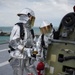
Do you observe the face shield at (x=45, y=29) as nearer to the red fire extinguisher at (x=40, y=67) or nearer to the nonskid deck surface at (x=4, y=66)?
the red fire extinguisher at (x=40, y=67)

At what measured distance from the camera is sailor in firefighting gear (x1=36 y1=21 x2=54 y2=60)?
517 centimetres

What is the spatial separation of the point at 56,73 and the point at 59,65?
16 centimetres

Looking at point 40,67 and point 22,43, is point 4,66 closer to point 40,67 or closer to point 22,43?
point 40,67

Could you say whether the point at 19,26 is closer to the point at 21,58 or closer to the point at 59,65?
the point at 21,58

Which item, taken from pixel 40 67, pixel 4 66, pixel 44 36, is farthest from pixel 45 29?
pixel 4 66

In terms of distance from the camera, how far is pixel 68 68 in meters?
4.17

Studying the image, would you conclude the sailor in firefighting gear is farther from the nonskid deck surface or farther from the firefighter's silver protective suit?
the nonskid deck surface

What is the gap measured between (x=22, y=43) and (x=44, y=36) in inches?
35.7

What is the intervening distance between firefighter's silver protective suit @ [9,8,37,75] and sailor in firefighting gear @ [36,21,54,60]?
440 mm

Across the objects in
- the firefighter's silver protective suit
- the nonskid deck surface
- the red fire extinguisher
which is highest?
the firefighter's silver protective suit

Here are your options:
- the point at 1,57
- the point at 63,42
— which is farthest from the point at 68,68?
the point at 1,57

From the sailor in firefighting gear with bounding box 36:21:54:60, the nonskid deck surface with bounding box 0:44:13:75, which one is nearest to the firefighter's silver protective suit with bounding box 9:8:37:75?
the sailor in firefighting gear with bounding box 36:21:54:60

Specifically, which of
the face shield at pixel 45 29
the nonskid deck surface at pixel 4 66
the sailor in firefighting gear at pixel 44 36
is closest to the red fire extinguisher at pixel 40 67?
the sailor in firefighting gear at pixel 44 36

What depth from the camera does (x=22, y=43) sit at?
14.9ft
